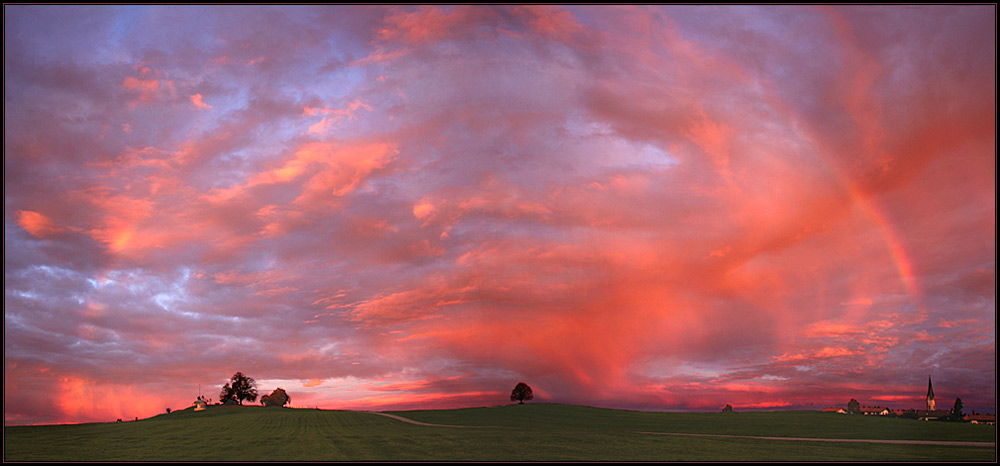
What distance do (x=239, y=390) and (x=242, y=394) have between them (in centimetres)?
125

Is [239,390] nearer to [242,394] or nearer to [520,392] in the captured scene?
[242,394]

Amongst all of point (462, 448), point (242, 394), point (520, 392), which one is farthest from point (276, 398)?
point (462, 448)

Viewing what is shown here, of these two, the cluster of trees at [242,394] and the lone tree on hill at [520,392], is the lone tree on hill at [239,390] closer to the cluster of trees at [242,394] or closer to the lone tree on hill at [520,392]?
Answer: the cluster of trees at [242,394]

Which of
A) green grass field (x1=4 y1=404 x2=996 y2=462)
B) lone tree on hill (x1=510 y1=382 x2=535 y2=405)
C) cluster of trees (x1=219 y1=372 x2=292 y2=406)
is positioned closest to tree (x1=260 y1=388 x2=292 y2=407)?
cluster of trees (x1=219 y1=372 x2=292 y2=406)

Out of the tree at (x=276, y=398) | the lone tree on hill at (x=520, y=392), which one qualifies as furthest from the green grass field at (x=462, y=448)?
the tree at (x=276, y=398)

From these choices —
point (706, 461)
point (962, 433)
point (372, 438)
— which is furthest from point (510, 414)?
point (706, 461)

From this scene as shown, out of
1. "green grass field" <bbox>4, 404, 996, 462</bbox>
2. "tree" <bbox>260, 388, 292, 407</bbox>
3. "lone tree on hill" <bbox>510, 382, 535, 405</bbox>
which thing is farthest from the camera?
"tree" <bbox>260, 388, 292, 407</bbox>

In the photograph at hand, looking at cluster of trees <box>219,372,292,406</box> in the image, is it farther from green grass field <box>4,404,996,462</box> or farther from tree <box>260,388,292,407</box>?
green grass field <box>4,404,996,462</box>

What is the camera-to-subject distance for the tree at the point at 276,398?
14238cm

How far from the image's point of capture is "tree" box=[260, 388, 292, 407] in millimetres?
142375

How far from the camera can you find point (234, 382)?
455 ft

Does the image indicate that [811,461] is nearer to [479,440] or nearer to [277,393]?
[479,440]

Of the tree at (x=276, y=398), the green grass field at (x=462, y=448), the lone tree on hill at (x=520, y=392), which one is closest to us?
the green grass field at (x=462, y=448)

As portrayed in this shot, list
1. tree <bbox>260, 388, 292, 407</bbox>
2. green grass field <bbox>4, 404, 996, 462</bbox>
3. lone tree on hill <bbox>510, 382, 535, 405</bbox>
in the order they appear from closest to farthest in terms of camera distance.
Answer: green grass field <bbox>4, 404, 996, 462</bbox>
lone tree on hill <bbox>510, 382, 535, 405</bbox>
tree <bbox>260, 388, 292, 407</bbox>
